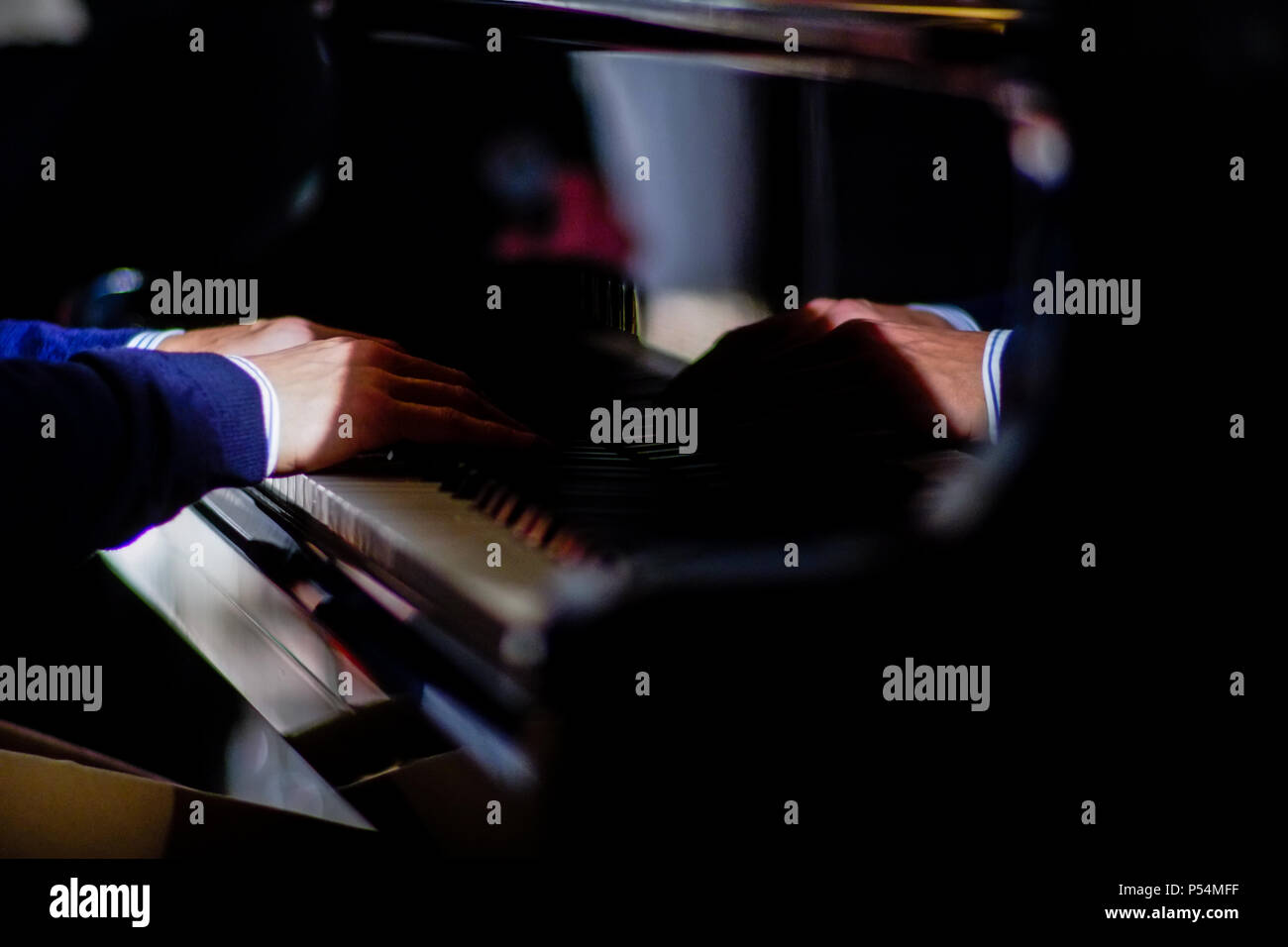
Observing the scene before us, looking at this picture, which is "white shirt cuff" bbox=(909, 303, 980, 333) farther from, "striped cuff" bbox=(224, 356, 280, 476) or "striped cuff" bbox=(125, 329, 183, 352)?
"striped cuff" bbox=(125, 329, 183, 352)

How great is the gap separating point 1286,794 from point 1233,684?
0.35 ft

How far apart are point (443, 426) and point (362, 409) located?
7 cm

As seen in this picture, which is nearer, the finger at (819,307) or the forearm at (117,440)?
the forearm at (117,440)

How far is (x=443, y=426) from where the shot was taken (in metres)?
0.78

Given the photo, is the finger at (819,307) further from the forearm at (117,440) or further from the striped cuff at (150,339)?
the striped cuff at (150,339)

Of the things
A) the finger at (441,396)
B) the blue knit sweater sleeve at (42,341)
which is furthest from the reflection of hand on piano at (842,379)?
the blue knit sweater sleeve at (42,341)

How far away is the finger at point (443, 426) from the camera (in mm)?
778

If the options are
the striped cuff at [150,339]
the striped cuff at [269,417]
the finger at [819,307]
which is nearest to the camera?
the striped cuff at [269,417]

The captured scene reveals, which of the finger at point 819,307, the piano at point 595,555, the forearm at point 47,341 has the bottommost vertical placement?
the piano at point 595,555

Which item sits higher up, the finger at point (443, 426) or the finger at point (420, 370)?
the finger at point (420, 370)

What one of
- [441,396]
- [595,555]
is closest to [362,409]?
[441,396]

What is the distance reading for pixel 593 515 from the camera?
58 cm

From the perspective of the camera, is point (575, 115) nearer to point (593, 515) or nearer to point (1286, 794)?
point (593, 515)
